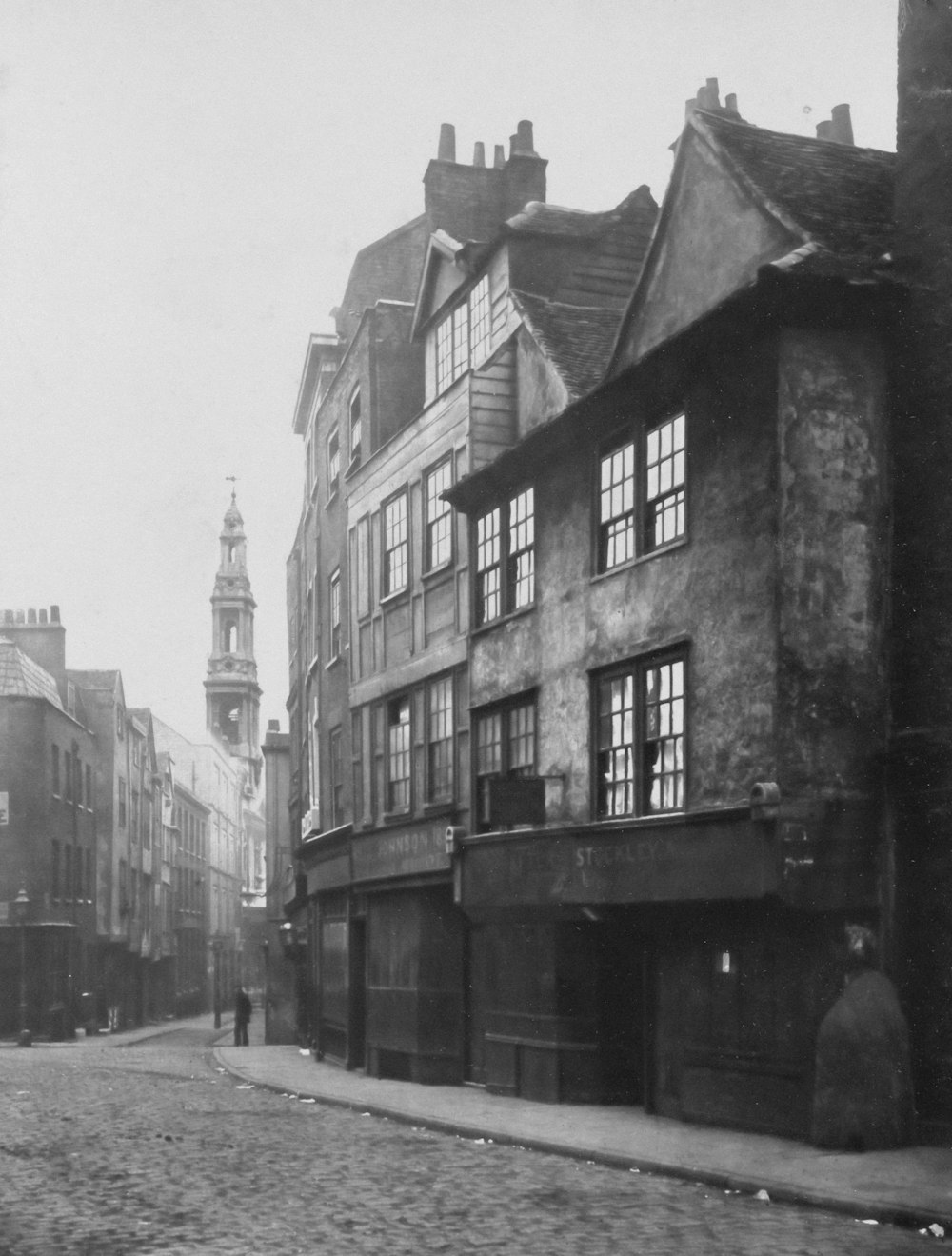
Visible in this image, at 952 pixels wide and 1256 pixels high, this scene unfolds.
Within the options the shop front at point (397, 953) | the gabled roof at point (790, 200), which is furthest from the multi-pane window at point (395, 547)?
A: the gabled roof at point (790, 200)

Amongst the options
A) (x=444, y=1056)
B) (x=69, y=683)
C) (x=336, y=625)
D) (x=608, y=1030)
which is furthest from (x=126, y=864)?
(x=608, y=1030)

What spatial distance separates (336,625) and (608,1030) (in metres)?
13.9

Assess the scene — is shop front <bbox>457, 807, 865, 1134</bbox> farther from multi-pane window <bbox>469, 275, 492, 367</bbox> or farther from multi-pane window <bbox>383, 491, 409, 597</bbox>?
multi-pane window <bbox>469, 275, 492, 367</bbox>

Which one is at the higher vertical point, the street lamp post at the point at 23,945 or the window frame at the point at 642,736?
the window frame at the point at 642,736

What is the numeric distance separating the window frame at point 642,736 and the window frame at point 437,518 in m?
5.85

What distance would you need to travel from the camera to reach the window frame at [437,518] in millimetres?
23984

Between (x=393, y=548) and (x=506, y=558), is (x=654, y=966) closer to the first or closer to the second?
(x=506, y=558)

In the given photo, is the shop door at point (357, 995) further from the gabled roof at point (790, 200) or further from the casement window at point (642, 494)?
the gabled roof at point (790, 200)

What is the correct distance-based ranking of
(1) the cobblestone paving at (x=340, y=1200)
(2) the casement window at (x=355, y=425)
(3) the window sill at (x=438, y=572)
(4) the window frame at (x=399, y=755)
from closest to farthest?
(1) the cobblestone paving at (x=340, y=1200) < (3) the window sill at (x=438, y=572) < (4) the window frame at (x=399, y=755) < (2) the casement window at (x=355, y=425)

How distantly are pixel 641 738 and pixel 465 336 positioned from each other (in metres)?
9.55

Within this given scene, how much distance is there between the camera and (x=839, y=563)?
49.8ft

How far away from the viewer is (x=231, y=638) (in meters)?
109

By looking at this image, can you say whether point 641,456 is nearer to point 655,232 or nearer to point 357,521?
point 655,232

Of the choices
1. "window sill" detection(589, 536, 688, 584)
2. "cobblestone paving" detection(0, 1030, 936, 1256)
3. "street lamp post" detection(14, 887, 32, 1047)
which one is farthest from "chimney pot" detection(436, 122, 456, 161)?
"street lamp post" detection(14, 887, 32, 1047)
